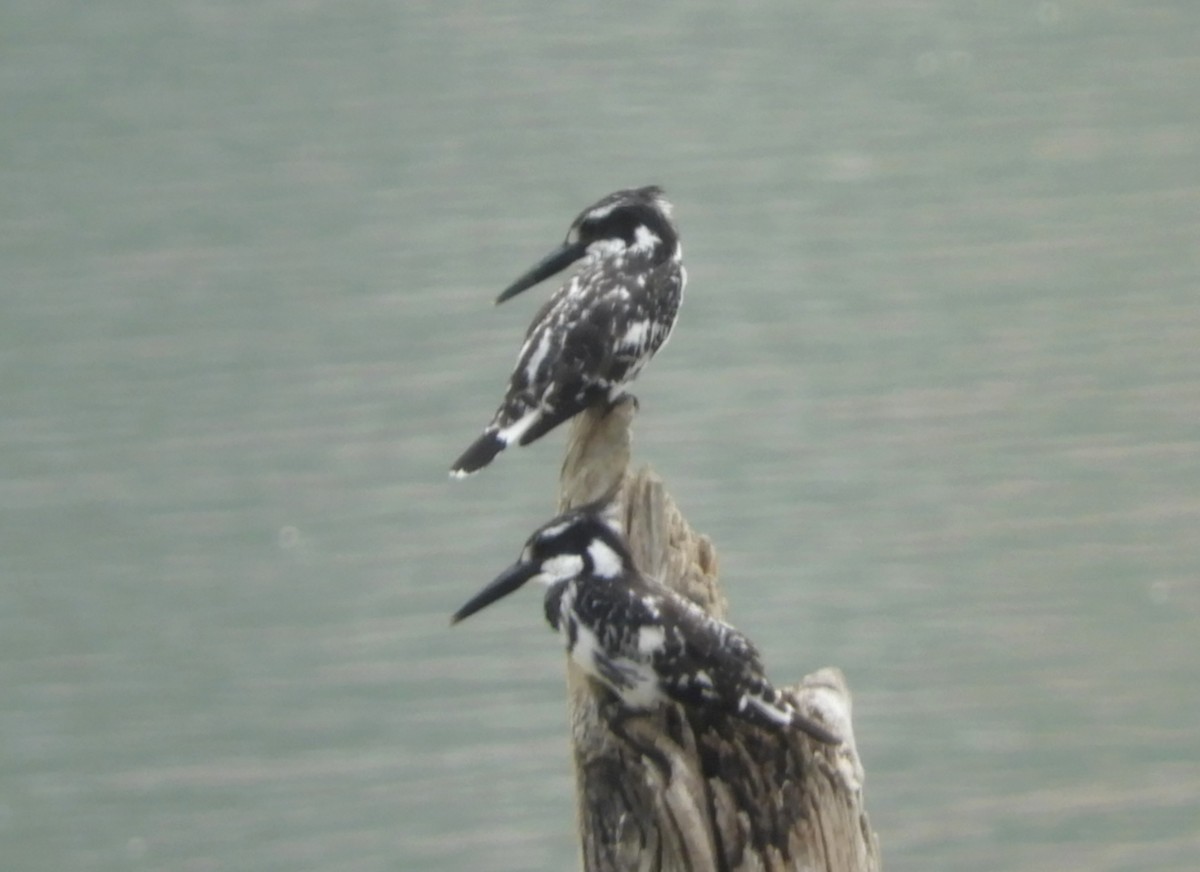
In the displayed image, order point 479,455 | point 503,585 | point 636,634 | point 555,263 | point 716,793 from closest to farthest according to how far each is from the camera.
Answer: point 716,793, point 636,634, point 503,585, point 479,455, point 555,263

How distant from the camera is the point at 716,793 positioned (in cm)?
149

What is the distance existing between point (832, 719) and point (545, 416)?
2.09ft

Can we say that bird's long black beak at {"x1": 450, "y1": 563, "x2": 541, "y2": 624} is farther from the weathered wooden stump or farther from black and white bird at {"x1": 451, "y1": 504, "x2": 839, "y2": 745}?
the weathered wooden stump

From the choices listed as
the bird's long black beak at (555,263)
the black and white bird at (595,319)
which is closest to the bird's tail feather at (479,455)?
the black and white bird at (595,319)

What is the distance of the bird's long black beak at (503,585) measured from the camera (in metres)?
1.77

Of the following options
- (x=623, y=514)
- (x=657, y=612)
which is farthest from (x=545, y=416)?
(x=657, y=612)

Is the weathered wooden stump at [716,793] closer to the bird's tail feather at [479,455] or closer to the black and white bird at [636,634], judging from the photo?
the black and white bird at [636,634]

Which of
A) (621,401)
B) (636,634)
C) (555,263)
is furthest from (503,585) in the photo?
(555,263)

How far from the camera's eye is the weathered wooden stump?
146 centimetres

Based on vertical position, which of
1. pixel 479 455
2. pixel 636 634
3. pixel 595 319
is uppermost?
pixel 595 319

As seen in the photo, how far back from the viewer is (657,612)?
5.39 feet

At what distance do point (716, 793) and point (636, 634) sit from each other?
0.59 feet

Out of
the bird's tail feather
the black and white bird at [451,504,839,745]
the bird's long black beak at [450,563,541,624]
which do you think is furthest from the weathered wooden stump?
the bird's tail feather

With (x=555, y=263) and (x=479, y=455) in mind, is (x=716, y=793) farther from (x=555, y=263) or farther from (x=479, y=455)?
(x=555, y=263)
